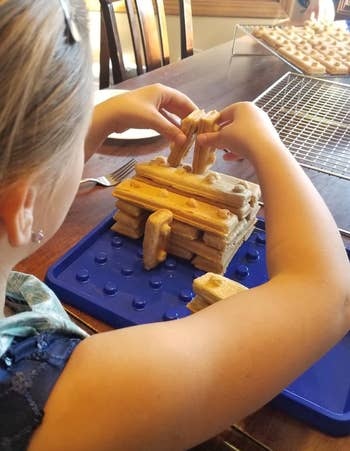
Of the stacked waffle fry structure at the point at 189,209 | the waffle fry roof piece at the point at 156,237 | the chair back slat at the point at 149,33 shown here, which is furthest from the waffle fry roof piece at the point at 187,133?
the chair back slat at the point at 149,33

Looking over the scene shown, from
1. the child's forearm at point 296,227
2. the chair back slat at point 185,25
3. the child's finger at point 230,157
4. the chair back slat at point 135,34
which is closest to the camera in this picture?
the child's forearm at point 296,227

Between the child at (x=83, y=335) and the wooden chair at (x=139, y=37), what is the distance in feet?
4.02

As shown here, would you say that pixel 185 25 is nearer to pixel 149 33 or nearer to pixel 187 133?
pixel 149 33

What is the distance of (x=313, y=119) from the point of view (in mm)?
1042

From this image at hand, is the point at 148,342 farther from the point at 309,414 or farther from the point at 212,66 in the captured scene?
the point at 212,66

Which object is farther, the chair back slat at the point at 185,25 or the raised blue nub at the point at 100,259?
the chair back slat at the point at 185,25

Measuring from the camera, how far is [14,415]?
1.16ft

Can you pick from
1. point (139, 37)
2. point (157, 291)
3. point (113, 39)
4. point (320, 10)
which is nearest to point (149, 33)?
point (139, 37)

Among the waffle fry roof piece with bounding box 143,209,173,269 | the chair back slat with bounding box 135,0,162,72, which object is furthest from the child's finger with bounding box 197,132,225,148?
the chair back slat with bounding box 135,0,162,72

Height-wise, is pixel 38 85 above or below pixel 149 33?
above

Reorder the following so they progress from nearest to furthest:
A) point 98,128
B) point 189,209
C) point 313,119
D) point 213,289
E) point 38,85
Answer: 1. point 38,85
2. point 213,289
3. point 189,209
4. point 98,128
5. point 313,119

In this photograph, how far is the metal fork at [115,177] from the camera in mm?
818

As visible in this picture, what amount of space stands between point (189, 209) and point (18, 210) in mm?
315

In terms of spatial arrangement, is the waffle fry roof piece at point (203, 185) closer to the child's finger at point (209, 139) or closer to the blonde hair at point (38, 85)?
the child's finger at point (209, 139)
